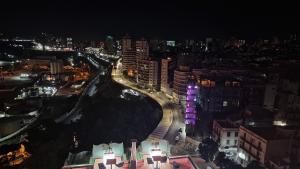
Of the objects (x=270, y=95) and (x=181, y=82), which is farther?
(x=181, y=82)

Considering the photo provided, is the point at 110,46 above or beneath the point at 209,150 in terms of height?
above

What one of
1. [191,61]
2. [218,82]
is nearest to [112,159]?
[218,82]

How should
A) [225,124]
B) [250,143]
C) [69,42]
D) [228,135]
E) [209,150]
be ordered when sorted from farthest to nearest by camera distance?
[69,42] → [225,124] → [228,135] → [250,143] → [209,150]

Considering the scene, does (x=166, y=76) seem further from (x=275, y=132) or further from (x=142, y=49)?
(x=275, y=132)

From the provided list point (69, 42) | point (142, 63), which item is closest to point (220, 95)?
point (142, 63)

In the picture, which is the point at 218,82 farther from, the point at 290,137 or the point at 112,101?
the point at 112,101

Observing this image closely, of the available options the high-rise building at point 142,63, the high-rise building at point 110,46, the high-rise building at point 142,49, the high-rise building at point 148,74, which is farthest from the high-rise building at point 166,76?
the high-rise building at point 110,46

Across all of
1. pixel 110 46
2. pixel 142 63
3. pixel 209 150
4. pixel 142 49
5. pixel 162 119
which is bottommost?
pixel 162 119

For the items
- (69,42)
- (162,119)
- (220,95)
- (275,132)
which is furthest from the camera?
(69,42)
